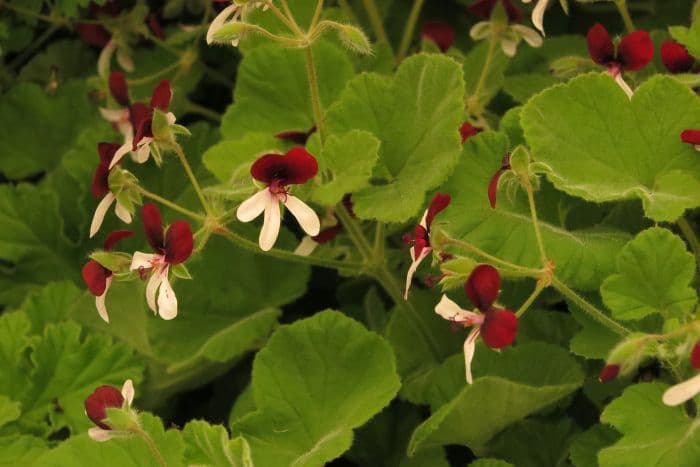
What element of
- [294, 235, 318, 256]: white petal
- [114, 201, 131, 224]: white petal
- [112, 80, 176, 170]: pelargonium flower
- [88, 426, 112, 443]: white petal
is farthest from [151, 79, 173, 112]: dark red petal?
[88, 426, 112, 443]: white petal

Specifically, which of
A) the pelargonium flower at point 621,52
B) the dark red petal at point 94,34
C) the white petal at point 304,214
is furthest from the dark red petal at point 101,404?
the dark red petal at point 94,34

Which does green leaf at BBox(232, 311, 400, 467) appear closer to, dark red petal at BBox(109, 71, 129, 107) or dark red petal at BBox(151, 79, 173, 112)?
dark red petal at BBox(151, 79, 173, 112)

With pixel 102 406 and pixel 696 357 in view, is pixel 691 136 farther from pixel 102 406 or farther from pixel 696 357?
pixel 102 406

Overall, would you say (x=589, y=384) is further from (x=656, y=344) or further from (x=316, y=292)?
(x=316, y=292)

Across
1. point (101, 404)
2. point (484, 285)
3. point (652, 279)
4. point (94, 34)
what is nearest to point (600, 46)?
point (652, 279)

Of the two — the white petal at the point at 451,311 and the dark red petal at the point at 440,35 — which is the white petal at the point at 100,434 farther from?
the dark red petal at the point at 440,35

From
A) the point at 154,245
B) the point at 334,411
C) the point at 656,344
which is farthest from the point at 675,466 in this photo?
the point at 154,245
